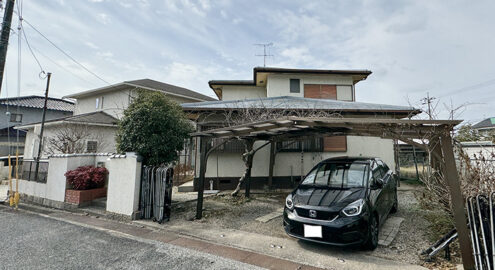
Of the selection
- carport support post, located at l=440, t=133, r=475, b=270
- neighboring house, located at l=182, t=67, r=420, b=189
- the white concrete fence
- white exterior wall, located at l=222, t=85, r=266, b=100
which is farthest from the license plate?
white exterior wall, located at l=222, t=85, r=266, b=100

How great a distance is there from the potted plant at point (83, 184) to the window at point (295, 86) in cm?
946

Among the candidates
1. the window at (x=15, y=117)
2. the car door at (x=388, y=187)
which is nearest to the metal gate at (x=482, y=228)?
the car door at (x=388, y=187)

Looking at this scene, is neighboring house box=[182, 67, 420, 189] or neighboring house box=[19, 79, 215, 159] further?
neighboring house box=[19, 79, 215, 159]

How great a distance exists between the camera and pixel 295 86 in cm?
1184

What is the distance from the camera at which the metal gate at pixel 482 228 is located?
2.36 meters

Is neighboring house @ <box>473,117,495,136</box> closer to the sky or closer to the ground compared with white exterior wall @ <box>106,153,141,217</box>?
closer to the sky

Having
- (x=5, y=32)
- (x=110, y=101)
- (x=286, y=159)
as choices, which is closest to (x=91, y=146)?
(x=110, y=101)

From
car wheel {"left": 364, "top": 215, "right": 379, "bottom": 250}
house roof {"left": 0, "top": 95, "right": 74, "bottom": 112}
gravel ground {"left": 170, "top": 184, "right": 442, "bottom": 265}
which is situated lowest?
gravel ground {"left": 170, "top": 184, "right": 442, "bottom": 265}

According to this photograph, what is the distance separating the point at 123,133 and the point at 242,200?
4.06 m

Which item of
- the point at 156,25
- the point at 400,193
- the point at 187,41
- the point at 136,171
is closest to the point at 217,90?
the point at 187,41

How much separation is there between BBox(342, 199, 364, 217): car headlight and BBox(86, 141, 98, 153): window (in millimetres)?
13090

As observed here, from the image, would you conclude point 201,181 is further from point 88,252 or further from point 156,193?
point 88,252

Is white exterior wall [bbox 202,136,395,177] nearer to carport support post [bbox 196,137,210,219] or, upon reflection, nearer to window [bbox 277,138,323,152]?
window [bbox 277,138,323,152]

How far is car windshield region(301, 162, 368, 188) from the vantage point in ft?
13.4
